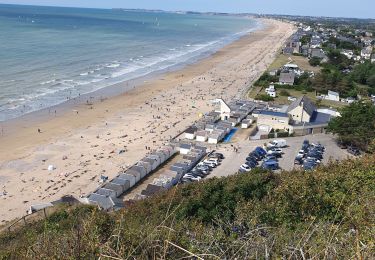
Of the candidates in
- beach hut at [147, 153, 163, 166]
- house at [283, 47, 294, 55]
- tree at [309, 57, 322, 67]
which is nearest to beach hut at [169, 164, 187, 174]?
beach hut at [147, 153, 163, 166]

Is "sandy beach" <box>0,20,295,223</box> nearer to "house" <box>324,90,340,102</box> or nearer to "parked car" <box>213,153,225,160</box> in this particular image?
"parked car" <box>213,153,225,160</box>

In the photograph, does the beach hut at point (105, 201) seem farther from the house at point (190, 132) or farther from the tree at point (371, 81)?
the tree at point (371, 81)

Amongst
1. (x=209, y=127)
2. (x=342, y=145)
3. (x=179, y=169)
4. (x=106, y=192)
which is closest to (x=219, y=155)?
(x=179, y=169)

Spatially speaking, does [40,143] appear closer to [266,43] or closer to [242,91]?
[242,91]

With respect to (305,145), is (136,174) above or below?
below

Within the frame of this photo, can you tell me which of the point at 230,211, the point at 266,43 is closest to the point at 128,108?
the point at 230,211

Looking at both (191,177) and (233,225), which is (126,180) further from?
(233,225)
